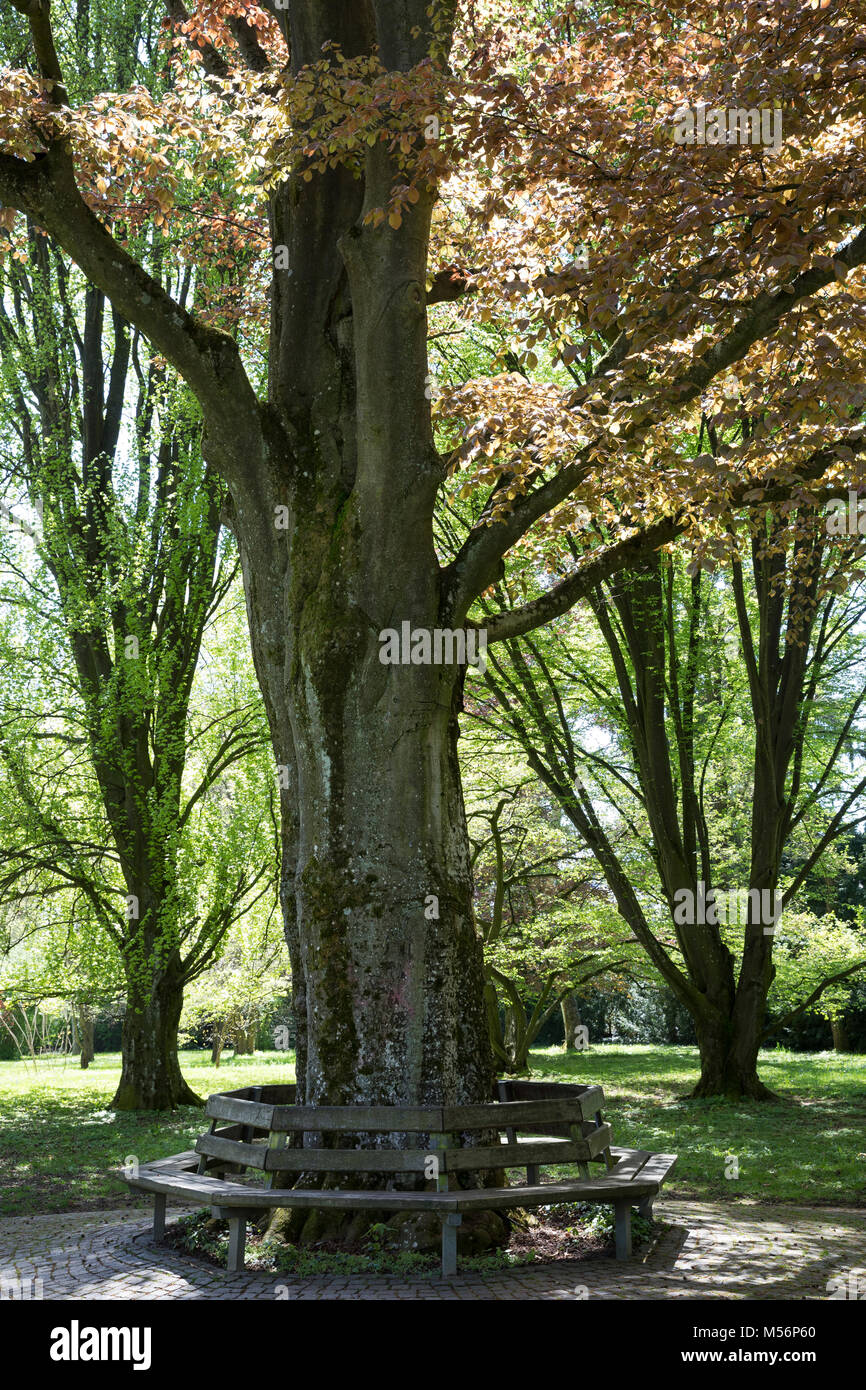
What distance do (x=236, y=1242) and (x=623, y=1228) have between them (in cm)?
209

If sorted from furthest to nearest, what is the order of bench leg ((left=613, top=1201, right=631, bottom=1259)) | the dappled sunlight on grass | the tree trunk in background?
the tree trunk in background → the dappled sunlight on grass → bench leg ((left=613, top=1201, right=631, bottom=1259))

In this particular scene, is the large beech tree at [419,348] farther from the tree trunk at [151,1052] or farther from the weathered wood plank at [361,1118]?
the tree trunk at [151,1052]

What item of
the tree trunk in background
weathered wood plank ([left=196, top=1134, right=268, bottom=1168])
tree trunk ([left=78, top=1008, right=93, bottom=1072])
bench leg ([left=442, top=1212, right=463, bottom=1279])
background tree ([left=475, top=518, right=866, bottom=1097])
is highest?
background tree ([left=475, top=518, right=866, bottom=1097])

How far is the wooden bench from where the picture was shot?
566 centimetres

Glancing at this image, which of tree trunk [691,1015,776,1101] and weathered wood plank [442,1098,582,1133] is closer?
weathered wood plank [442,1098,582,1133]

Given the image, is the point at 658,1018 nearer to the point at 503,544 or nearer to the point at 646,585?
the point at 646,585

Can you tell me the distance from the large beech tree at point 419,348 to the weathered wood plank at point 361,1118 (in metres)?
0.46

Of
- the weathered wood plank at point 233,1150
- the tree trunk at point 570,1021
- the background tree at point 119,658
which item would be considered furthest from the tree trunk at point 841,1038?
the weathered wood plank at point 233,1150

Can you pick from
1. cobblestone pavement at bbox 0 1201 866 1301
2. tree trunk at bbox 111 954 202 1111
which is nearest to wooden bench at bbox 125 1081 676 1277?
cobblestone pavement at bbox 0 1201 866 1301

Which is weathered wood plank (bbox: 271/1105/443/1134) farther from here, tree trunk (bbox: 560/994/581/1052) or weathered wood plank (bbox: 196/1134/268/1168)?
tree trunk (bbox: 560/994/581/1052)

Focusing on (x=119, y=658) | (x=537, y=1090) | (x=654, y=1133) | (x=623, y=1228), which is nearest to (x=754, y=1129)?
(x=654, y=1133)

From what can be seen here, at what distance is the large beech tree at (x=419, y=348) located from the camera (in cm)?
652
